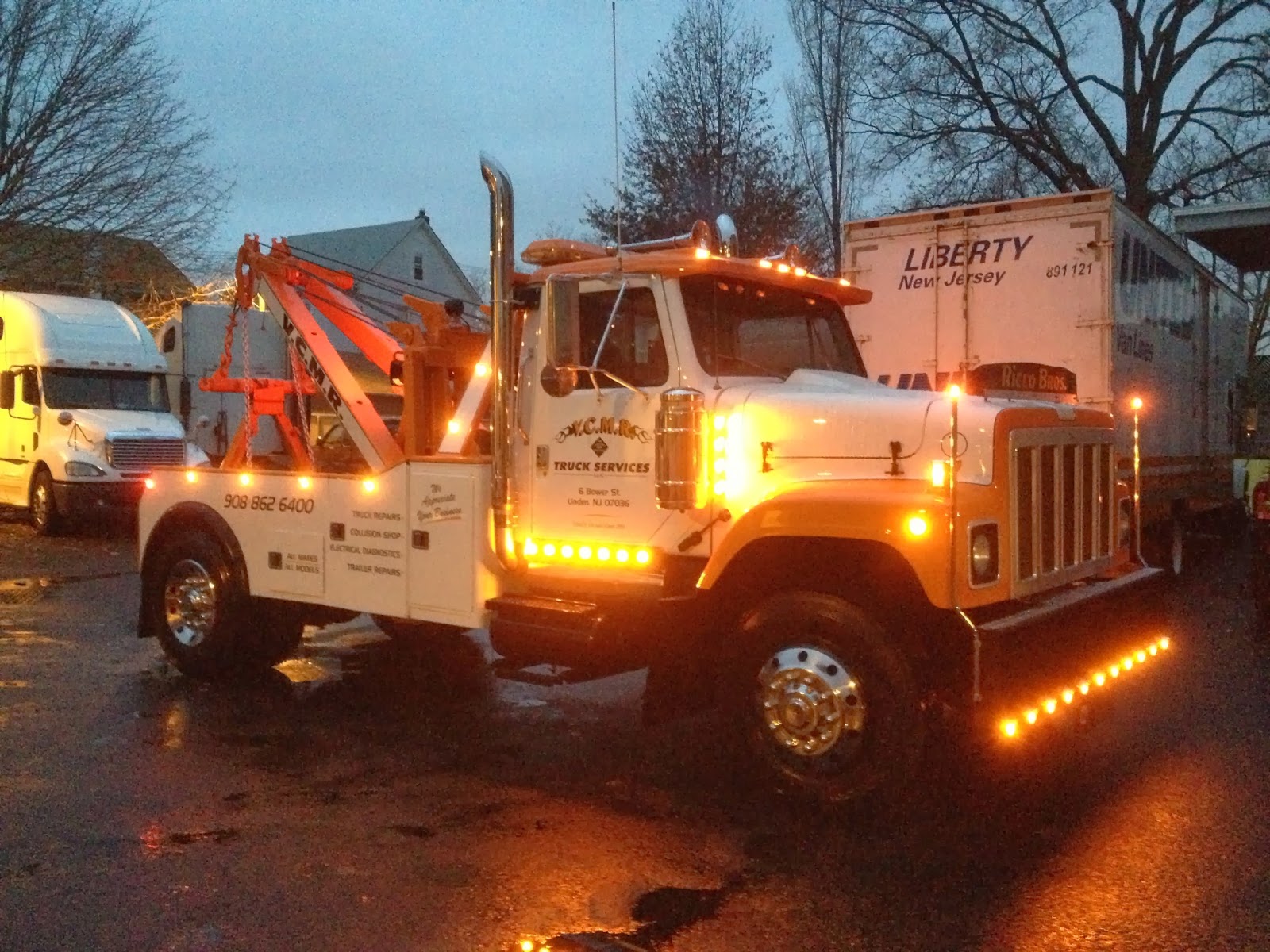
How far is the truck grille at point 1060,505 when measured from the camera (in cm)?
522

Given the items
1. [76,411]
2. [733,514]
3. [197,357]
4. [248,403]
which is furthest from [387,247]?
[733,514]

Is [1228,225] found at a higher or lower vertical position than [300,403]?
higher

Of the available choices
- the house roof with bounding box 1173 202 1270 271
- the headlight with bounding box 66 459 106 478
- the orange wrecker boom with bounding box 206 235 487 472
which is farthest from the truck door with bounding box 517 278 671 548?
the headlight with bounding box 66 459 106 478

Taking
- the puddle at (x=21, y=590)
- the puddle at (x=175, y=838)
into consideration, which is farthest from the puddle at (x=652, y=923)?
the puddle at (x=21, y=590)

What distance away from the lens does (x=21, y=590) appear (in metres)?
12.3

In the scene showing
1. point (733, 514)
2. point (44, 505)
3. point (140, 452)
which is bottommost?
point (44, 505)

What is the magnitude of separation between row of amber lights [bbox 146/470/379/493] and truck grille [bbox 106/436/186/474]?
Result: 9596mm

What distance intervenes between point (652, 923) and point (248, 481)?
185 inches

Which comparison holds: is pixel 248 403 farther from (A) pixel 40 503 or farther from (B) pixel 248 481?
(A) pixel 40 503

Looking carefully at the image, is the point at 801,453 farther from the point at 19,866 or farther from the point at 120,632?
the point at 120,632

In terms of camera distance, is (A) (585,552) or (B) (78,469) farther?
(B) (78,469)

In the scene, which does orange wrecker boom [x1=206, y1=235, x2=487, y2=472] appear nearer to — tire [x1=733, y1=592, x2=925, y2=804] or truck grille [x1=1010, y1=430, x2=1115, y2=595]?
tire [x1=733, y1=592, x2=925, y2=804]

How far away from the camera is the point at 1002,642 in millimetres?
4695

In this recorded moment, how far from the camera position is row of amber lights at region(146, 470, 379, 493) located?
6.92 meters
